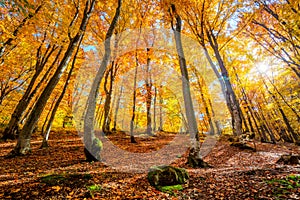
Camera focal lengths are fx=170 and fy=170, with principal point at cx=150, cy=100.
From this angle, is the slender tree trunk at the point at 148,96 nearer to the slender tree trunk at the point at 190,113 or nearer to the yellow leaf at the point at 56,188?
the slender tree trunk at the point at 190,113

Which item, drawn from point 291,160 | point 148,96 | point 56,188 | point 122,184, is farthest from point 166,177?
point 148,96

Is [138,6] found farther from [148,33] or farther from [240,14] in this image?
[240,14]

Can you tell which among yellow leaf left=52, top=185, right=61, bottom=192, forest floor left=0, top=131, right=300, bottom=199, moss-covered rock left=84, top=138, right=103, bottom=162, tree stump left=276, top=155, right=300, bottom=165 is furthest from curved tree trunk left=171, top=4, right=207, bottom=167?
yellow leaf left=52, top=185, right=61, bottom=192

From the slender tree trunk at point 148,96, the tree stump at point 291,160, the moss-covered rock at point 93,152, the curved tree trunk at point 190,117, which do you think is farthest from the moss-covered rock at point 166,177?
the slender tree trunk at point 148,96

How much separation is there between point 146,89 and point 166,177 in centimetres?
1051

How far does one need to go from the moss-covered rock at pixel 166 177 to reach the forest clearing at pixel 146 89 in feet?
0.09

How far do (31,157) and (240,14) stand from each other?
12.3m

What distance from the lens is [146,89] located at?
48.4 feet

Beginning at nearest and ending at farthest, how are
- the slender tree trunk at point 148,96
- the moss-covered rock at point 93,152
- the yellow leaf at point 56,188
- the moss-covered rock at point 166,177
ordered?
1. the yellow leaf at point 56,188
2. the moss-covered rock at point 166,177
3. the moss-covered rock at point 93,152
4. the slender tree trunk at point 148,96

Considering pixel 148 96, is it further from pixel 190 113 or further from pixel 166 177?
Result: pixel 166 177

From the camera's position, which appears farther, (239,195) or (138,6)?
(138,6)

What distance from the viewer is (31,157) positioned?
6.94 metres

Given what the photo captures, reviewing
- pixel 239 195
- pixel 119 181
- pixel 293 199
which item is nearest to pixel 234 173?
pixel 239 195

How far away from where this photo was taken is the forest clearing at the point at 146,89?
4.45 meters
